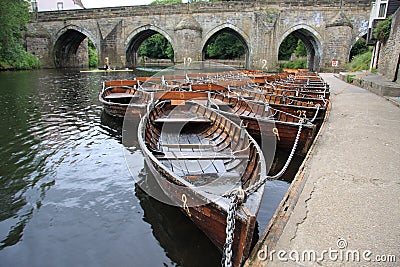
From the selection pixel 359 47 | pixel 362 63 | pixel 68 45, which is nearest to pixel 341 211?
pixel 362 63

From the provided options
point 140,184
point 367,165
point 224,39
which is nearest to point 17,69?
point 224,39

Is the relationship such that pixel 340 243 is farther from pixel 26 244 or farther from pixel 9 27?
pixel 9 27

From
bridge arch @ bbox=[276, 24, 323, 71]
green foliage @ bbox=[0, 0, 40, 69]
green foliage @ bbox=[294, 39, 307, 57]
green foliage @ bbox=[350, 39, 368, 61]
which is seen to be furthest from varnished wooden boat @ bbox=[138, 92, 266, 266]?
green foliage @ bbox=[294, 39, 307, 57]

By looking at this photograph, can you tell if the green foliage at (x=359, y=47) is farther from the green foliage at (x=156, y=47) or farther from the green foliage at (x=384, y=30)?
the green foliage at (x=156, y=47)

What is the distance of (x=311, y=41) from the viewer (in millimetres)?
34406

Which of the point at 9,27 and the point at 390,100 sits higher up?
the point at 9,27

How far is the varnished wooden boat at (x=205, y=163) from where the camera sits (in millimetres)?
3254

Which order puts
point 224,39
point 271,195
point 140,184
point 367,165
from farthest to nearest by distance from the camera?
point 224,39, point 140,184, point 271,195, point 367,165

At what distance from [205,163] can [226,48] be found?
1816 inches

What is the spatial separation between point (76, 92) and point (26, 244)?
15294mm

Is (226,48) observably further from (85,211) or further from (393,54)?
(85,211)

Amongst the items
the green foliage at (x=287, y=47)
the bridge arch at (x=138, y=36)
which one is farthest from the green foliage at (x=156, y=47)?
the green foliage at (x=287, y=47)

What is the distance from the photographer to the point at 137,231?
Result: 4.55 meters

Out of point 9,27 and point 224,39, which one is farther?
point 224,39
